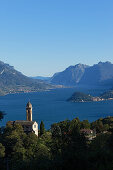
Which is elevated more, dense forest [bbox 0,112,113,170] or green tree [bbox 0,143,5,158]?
dense forest [bbox 0,112,113,170]

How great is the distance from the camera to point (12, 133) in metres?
21.1

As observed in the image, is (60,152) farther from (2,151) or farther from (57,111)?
(57,111)

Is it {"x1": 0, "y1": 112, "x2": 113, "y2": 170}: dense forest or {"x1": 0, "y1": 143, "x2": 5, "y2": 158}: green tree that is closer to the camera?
{"x1": 0, "y1": 112, "x2": 113, "y2": 170}: dense forest

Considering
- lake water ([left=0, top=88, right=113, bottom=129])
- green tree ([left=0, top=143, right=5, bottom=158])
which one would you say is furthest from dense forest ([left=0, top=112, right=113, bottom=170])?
lake water ([left=0, top=88, right=113, bottom=129])

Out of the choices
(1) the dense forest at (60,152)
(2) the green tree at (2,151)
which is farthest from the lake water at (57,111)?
(2) the green tree at (2,151)

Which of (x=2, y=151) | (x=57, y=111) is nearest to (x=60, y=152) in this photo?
(x=2, y=151)

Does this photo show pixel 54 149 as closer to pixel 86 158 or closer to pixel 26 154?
pixel 26 154

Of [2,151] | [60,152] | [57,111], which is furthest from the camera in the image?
[57,111]

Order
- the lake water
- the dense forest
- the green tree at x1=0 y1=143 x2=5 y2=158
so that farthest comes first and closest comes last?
the lake water → the green tree at x1=0 y1=143 x2=5 y2=158 → the dense forest

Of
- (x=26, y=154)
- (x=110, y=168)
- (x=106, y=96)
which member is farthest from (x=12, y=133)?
(x=106, y=96)

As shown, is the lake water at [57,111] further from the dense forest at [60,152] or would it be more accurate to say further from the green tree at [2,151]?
the green tree at [2,151]

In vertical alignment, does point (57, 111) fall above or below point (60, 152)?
below

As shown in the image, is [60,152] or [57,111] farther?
[57,111]

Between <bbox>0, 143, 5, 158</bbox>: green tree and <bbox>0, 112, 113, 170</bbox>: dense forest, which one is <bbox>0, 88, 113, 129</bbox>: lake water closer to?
<bbox>0, 112, 113, 170</bbox>: dense forest
